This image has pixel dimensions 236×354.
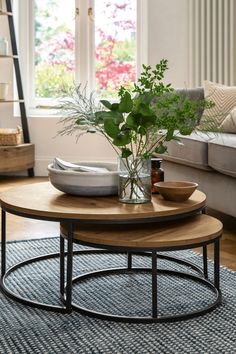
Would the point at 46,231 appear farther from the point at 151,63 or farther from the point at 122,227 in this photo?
the point at 151,63

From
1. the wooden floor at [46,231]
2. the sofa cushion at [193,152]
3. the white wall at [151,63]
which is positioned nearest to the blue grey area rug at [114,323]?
the wooden floor at [46,231]

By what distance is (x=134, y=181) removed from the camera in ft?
7.04

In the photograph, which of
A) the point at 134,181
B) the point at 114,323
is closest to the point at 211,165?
the point at 134,181

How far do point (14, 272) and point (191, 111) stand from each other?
1.04 meters

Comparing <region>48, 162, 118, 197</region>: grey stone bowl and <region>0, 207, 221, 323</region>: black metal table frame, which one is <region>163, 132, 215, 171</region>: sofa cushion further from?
<region>48, 162, 118, 197</region>: grey stone bowl

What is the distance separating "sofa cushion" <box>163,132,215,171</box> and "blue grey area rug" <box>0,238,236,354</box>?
34.6 inches

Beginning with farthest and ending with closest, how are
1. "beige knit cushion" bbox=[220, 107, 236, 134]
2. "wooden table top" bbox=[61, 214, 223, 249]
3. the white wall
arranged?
the white wall
"beige knit cushion" bbox=[220, 107, 236, 134]
"wooden table top" bbox=[61, 214, 223, 249]

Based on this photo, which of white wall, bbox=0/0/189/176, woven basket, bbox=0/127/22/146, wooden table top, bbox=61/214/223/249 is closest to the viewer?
wooden table top, bbox=61/214/223/249

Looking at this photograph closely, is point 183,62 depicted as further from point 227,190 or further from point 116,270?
point 116,270

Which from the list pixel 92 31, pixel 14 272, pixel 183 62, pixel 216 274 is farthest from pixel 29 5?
pixel 216 274

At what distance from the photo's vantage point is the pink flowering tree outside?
554 centimetres

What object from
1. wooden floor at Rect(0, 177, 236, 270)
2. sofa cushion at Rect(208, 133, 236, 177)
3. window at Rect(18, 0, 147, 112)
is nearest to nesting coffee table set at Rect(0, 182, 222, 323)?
wooden floor at Rect(0, 177, 236, 270)

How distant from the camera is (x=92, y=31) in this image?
18.1 feet

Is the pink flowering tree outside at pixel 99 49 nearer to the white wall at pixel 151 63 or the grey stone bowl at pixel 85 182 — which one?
the white wall at pixel 151 63
